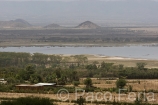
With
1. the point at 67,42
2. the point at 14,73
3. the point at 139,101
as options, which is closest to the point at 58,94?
Result: the point at 139,101

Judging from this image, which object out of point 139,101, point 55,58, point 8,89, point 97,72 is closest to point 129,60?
point 55,58

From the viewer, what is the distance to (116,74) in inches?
1324

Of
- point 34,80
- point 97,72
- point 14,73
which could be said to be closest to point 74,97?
point 34,80

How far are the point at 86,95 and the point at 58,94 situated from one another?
1576mm

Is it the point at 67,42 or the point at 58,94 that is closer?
the point at 58,94

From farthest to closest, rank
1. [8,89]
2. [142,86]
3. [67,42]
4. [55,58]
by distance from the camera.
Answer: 1. [67,42]
2. [55,58]
3. [142,86]
4. [8,89]

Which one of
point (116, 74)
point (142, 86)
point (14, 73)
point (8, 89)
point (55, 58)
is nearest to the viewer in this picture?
point (8, 89)

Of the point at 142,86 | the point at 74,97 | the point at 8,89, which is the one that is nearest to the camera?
the point at 74,97

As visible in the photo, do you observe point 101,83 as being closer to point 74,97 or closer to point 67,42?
point 74,97

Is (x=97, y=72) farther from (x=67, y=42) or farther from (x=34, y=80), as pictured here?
(x=67, y=42)

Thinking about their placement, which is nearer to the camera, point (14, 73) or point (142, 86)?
point (142, 86)

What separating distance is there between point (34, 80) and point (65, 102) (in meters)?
7.34

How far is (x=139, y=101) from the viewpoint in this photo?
65.4 feet

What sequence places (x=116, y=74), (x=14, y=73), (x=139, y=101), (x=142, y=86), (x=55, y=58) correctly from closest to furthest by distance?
1. (x=139, y=101)
2. (x=142, y=86)
3. (x=14, y=73)
4. (x=116, y=74)
5. (x=55, y=58)
